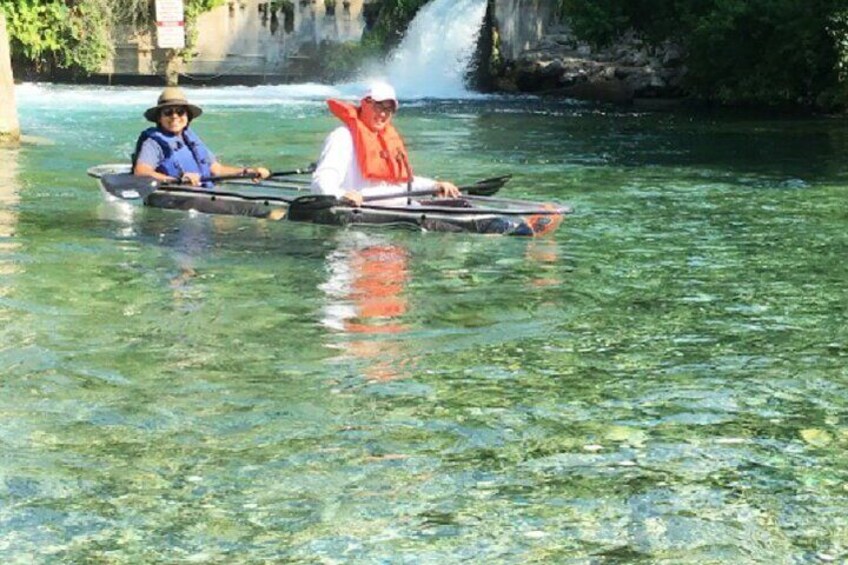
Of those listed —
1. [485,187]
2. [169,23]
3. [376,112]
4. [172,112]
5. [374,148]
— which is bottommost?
[485,187]

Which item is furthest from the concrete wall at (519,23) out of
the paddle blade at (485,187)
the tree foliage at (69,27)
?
the paddle blade at (485,187)

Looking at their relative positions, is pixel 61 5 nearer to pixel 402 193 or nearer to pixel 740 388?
pixel 402 193

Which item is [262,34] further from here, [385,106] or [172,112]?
[385,106]

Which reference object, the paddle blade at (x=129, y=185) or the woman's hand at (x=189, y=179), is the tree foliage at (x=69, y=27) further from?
the woman's hand at (x=189, y=179)

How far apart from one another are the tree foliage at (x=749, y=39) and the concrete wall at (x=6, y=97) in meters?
13.7

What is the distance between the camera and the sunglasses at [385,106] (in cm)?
1116

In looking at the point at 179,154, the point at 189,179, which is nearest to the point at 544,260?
the point at 189,179

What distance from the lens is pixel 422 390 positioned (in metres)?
6.67

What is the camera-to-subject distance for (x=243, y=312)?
8.40 m

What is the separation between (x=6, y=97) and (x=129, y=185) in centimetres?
701

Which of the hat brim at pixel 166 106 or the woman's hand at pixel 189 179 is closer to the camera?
the hat brim at pixel 166 106

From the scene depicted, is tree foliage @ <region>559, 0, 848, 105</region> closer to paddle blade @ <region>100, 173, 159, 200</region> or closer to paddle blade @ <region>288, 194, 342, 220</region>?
paddle blade @ <region>100, 173, 159, 200</region>

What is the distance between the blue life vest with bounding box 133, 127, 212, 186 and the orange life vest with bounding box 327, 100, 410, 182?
Answer: 2.03m

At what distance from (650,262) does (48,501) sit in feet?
19.3
